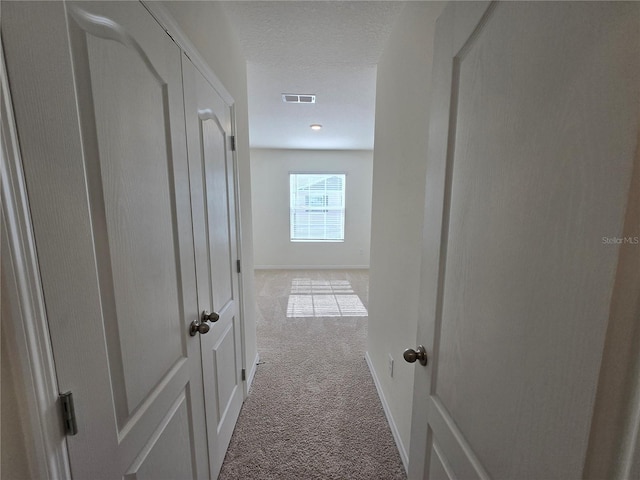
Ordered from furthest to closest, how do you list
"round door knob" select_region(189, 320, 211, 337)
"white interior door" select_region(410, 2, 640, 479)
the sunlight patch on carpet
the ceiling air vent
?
the sunlight patch on carpet, the ceiling air vent, "round door knob" select_region(189, 320, 211, 337), "white interior door" select_region(410, 2, 640, 479)

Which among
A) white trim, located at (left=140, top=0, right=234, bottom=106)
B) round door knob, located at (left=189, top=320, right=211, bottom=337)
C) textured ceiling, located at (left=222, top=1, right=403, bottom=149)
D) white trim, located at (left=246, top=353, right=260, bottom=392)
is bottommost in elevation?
white trim, located at (left=246, top=353, right=260, bottom=392)

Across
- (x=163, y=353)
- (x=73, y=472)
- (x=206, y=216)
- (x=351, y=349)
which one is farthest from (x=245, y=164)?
(x=351, y=349)

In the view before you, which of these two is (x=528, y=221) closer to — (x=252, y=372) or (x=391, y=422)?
(x=391, y=422)

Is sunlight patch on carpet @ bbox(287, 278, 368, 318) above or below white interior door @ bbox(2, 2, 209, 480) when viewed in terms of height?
below

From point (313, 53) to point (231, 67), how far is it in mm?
626

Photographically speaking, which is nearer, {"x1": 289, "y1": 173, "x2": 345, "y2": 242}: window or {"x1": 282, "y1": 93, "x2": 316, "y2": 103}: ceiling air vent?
{"x1": 282, "y1": 93, "x2": 316, "y2": 103}: ceiling air vent

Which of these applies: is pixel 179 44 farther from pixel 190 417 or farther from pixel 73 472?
pixel 190 417

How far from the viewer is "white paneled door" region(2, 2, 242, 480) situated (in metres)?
0.45

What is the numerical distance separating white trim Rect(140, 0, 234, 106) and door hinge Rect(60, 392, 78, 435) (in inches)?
38.9

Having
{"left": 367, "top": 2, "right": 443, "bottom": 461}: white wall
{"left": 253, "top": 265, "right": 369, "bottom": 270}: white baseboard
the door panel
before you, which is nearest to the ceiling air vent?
{"left": 367, "top": 2, "right": 443, "bottom": 461}: white wall

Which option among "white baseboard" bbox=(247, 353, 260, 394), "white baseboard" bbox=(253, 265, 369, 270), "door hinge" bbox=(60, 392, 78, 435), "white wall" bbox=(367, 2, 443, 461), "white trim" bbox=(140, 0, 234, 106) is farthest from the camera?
"white baseboard" bbox=(253, 265, 369, 270)

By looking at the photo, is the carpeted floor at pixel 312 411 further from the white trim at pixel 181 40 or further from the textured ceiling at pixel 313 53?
the textured ceiling at pixel 313 53

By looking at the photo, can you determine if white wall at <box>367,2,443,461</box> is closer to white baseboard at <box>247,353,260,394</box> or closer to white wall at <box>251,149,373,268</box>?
white baseboard at <box>247,353,260,394</box>

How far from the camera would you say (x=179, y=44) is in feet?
3.18
